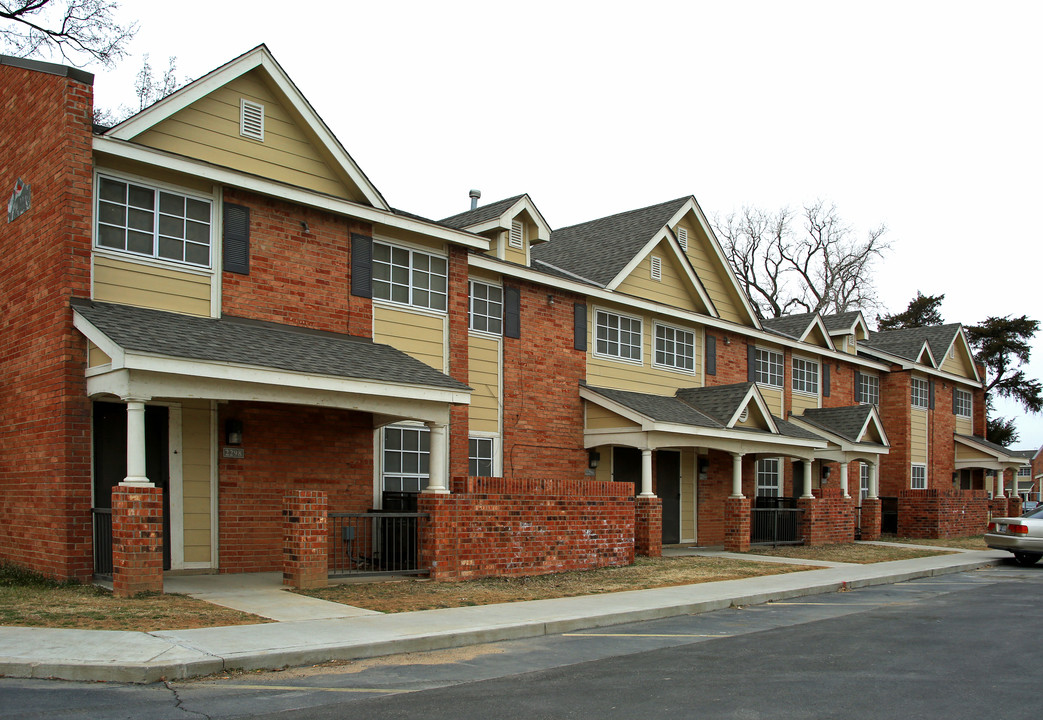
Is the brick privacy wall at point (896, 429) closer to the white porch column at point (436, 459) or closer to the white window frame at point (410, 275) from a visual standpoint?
the white window frame at point (410, 275)

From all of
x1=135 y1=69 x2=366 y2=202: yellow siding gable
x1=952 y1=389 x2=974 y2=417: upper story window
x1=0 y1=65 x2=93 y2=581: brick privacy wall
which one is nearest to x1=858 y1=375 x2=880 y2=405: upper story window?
x1=952 y1=389 x2=974 y2=417: upper story window

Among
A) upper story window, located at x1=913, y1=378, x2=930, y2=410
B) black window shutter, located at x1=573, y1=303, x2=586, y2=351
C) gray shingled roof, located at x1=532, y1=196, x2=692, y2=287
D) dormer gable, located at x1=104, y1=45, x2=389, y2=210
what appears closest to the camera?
dormer gable, located at x1=104, y1=45, x2=389, y2=210

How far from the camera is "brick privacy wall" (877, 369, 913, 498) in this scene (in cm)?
3203

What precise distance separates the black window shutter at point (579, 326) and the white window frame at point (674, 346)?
2660 mm

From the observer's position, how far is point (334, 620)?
10016 mm

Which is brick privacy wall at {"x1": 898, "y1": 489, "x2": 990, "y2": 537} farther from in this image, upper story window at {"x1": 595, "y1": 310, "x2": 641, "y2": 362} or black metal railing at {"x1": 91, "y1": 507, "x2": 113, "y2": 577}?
black metal railing at {"x1": 91, "y1": 507, "x2": 113, "y2": 577}

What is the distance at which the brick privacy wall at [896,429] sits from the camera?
105ft

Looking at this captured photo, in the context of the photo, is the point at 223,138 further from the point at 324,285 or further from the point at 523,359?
the point at 523,359

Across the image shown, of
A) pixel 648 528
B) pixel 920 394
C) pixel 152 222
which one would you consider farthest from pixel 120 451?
pixel 920 394

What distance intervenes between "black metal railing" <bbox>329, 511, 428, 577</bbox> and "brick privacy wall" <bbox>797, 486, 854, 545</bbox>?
12032mm

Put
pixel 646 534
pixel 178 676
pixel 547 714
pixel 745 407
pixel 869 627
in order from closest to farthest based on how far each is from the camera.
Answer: pixel 547 714 < pixel 178 676 < pixel 869 627 < pixel 646 534 < pixel 745 407

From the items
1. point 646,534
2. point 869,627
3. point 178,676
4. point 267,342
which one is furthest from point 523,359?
point 178,676

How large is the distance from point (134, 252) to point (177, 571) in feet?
14.3

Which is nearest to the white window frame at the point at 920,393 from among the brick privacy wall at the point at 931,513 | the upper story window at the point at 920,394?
the upper story window at the point at 920,394
